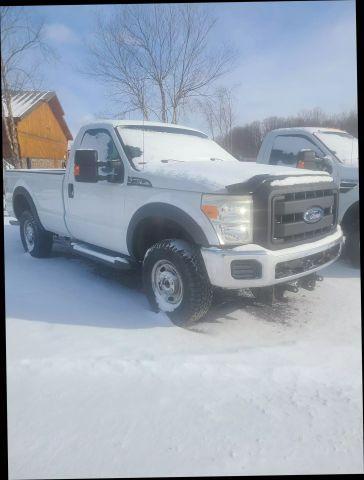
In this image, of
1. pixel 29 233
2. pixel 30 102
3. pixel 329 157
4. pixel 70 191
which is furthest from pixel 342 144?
pixel 29 233

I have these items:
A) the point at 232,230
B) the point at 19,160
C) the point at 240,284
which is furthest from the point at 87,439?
the point at 19,160

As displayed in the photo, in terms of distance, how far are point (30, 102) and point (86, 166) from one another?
713 mm

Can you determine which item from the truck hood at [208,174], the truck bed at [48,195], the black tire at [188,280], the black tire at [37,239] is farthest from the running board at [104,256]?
the truck hood at [208,174]

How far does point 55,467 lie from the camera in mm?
1707

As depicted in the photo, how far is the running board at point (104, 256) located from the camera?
3.20m

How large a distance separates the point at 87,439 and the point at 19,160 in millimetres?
1885

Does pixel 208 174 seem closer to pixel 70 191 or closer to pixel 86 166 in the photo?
pixel 86 166

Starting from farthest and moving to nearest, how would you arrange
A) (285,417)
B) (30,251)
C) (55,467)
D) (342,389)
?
(30,251) → (342,389) → (285,417) → (55,467)

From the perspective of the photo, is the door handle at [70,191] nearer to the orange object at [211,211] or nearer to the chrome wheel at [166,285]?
the chrome wheel at [166,285]

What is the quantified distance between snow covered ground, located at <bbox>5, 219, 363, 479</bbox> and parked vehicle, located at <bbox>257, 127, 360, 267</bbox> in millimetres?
344

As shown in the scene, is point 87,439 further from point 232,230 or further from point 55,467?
point 232,230

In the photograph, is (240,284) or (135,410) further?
(240,284)

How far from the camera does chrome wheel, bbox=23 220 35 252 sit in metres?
4.33

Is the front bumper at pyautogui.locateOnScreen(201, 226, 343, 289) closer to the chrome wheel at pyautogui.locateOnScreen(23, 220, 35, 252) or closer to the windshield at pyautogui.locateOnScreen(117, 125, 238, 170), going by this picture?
the windshield at pyautogui.locateOnScreen(117, 125, 238, 170)
